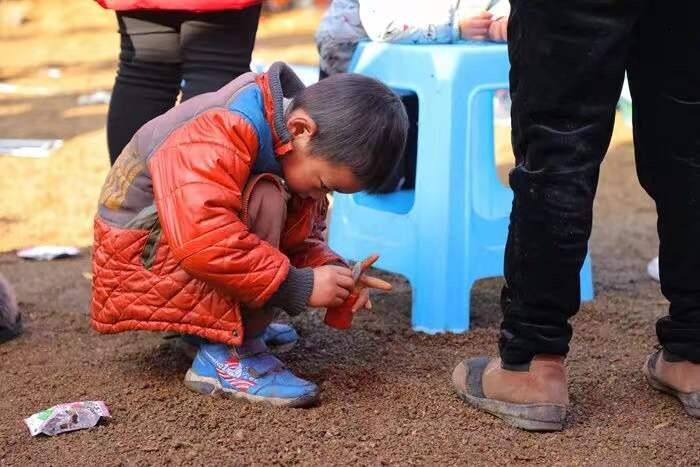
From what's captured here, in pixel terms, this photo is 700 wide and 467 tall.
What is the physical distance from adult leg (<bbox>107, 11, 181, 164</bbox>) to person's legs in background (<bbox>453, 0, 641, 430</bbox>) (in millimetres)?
947

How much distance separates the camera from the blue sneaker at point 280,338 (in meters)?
2.21

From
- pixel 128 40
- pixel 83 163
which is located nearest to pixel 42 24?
pixel 83 163

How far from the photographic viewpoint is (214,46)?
226cm

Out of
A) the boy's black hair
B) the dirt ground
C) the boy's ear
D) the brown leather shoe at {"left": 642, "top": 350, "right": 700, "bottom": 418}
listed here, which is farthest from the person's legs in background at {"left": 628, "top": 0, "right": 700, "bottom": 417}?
the boy's ear

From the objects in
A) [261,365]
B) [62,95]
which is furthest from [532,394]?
[62,95]

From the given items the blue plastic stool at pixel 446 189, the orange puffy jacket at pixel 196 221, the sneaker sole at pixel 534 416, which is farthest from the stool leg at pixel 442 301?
the sneaker sole at pixel 534 416

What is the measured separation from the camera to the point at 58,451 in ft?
5.58

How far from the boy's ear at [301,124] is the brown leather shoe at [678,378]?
Answer: 0.77 meters

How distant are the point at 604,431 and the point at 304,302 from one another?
57cm

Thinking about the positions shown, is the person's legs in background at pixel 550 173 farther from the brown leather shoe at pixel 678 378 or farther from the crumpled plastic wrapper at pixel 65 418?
the crumpled plastic wrapper at pixel 65 418

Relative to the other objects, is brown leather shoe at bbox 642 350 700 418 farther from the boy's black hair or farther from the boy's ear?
the boy's ear

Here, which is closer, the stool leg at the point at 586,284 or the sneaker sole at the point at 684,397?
the sneaker sole at the point at 684,397

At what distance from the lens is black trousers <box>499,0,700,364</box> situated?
1.56 m

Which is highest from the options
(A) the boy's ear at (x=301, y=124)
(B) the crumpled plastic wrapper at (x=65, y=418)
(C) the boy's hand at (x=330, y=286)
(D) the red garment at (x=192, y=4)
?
(D) the red garment at (x=192, y=4)
